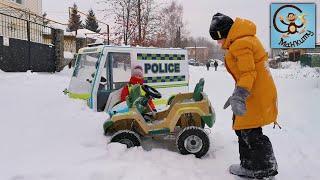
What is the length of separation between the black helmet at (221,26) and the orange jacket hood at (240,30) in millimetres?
68

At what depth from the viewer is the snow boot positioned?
4.64 metres

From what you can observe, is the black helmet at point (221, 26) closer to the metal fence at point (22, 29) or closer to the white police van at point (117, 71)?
the white police van at point (117, 71)

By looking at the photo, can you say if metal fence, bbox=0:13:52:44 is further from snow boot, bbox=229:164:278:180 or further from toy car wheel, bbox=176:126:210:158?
snow boot, bbox=229:164:278:180

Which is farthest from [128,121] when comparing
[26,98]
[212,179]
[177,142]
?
[26,98]

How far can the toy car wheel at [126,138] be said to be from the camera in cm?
568

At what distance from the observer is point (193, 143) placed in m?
5.70

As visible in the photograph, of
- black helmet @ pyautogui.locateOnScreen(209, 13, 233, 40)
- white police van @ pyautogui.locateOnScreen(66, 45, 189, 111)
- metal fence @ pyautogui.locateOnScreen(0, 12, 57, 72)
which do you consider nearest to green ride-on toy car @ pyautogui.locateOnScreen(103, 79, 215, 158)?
black helmet @ pyautogui.locateOnScreen(209, 13, 233, 40)

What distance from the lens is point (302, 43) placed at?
17.0 metres

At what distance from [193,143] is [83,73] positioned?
5547mm

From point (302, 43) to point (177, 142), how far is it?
42.0 feet

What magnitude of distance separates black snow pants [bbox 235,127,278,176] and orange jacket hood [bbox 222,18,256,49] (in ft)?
3.37

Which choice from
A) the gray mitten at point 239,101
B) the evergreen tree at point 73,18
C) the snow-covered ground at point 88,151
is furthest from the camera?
the evergreen tree at point 73,18

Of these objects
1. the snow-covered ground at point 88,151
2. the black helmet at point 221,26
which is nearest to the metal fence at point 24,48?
the snow-covered ground at point 88,151

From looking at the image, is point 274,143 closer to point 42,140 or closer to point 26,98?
point 42,140
